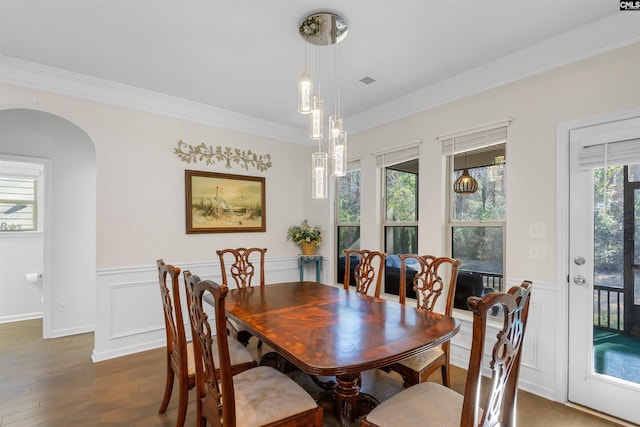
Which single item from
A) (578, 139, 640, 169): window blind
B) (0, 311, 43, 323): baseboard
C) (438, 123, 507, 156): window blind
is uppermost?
(438, 123, 507, 156): window blind

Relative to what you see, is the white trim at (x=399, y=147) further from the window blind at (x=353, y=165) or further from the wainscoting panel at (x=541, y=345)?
the wainscoting panel at (x=541, y=345)

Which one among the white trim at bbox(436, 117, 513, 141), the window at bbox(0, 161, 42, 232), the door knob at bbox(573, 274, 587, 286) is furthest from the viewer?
the window at bbox(0, 161, 42, 232)

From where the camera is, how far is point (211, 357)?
4.78 ft

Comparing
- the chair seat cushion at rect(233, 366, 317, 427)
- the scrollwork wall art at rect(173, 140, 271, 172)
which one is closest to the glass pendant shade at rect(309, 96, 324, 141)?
the chair seat cushion at rect(233, 366, 317, 427)

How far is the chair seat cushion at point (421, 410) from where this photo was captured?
1.38m

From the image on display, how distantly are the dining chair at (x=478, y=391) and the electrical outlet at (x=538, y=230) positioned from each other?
144 centimetres

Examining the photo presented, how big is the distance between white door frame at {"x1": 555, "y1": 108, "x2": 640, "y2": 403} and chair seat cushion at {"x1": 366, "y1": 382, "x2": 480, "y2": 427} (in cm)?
140

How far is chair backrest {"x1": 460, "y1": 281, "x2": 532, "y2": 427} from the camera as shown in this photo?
107cm

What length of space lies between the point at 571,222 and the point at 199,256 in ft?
11.9

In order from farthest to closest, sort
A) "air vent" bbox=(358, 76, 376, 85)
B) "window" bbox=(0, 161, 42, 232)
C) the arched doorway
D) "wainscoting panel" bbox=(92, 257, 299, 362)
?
"window" bbox=(0, 161, 42, 232), the arched doorway, "wainscoting panel" bbox=(92, 257, 299, 362), "air vent" bbox=(358, 76, 376, 85)

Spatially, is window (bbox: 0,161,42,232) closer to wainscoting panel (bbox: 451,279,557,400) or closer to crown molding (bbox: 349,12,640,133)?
crown molding (bbox: 349,12,640,133)

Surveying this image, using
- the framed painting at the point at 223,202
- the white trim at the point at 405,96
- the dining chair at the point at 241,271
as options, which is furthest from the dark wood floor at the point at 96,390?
the white trim at the point at 405,96

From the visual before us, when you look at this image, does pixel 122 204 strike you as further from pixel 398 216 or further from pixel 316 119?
pixel 398 216

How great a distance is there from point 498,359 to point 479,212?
6.82 feet
